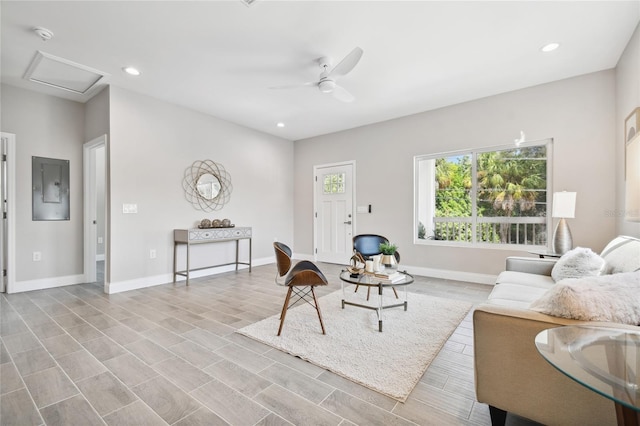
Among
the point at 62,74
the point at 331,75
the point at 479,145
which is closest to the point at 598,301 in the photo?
the point at 331,75

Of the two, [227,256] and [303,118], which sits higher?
[303,118]

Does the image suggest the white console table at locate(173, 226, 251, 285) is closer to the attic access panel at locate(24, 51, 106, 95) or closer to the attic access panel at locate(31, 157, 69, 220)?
the attic access panel at locate(31, 157, 69, 220)

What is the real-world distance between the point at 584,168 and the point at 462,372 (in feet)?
10.7

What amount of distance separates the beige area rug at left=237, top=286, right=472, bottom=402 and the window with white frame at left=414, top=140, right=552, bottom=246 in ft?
5.28

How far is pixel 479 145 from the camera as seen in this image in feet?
14.0

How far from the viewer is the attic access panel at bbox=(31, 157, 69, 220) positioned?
392 cm

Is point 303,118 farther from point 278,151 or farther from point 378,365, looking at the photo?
point 378,365

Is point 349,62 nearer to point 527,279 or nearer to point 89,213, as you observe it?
point 527,279

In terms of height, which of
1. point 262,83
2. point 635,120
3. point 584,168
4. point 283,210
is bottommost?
point 283,210

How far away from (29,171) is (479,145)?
646 centimetres

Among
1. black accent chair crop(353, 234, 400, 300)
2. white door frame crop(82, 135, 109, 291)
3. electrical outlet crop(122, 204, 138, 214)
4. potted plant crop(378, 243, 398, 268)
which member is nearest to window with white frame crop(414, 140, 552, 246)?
black accent chair crop(353, 234, 400, 300)

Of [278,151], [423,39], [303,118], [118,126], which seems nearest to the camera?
[423,39]

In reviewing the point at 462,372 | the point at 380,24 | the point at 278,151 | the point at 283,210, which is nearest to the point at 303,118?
the point at 278,151

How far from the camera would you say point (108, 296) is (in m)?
3.60
